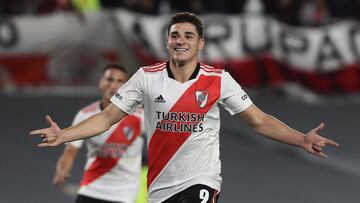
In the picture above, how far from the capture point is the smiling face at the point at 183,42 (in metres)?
6.74

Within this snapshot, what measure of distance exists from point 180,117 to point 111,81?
178cm

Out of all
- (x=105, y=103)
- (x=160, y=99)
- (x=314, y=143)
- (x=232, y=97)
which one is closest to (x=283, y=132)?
(x=314, y=143)

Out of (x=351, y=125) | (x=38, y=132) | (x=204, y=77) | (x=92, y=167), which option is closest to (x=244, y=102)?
(x=204, y=77)

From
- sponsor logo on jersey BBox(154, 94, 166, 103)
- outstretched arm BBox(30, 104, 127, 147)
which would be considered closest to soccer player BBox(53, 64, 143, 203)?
outstretched arm BBox(30, 104, 127, 147)

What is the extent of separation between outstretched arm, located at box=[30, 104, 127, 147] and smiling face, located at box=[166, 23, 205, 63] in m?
0.57

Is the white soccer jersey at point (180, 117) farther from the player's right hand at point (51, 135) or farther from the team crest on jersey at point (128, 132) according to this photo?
the team crest on jersey at point (128, 132)

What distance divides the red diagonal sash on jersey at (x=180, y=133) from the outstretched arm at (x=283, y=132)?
285mm

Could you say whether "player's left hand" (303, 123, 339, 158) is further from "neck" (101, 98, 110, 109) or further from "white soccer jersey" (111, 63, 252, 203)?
"neck" (101, 98, 110, 109)

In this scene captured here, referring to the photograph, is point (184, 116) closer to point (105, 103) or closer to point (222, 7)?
point (105, 103)

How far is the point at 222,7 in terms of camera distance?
69.3 ft

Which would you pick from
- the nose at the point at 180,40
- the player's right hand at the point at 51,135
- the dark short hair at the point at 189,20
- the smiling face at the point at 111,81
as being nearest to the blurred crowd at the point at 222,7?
the smiling face at the point at 111,81

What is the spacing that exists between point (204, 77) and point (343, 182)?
6.32 m

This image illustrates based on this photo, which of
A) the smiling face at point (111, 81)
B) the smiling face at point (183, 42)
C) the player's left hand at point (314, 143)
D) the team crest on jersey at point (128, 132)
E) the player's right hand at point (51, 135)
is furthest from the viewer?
the team crest on jersey at point (128, 132)

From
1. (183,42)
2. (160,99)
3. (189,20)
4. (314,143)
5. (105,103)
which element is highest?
(189,20)
